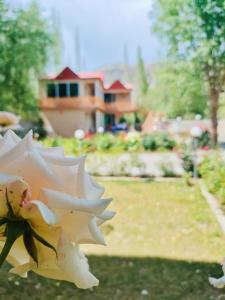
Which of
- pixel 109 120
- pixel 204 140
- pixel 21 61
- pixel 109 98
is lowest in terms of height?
pixel 204 140

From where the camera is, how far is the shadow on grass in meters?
1.33

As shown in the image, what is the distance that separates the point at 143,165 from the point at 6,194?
384cm

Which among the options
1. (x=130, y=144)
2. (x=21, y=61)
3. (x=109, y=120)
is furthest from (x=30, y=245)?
(x=130, y=144)

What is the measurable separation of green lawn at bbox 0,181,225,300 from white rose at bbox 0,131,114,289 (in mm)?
1168

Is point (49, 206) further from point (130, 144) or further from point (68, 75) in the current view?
point (130, 144)

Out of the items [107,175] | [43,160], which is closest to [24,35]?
[107,175]

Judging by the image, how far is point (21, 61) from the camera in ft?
Result: 8.79

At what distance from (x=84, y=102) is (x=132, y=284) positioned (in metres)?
0.61

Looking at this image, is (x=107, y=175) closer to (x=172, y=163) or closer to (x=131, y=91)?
(x=172, y=163)

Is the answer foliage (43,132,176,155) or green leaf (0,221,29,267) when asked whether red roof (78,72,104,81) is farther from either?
foliage (43,132,176,155)

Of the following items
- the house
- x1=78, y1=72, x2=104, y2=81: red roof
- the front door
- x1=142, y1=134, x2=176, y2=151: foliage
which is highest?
x1=78, y1=72, x2=104, y2=81: red roof

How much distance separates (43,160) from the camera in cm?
20

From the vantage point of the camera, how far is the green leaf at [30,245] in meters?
0.20

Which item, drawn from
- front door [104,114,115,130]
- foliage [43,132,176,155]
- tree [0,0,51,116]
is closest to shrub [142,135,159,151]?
foliage [43,132,176,155]
